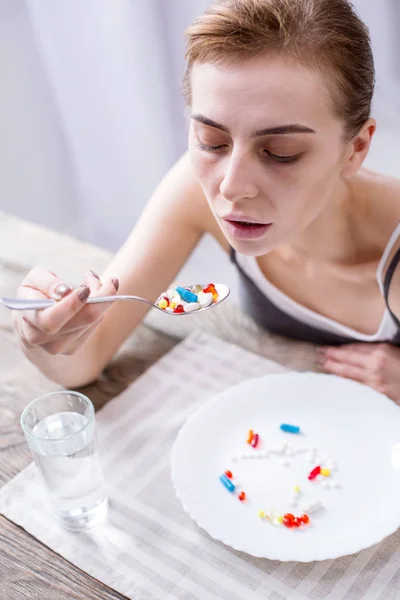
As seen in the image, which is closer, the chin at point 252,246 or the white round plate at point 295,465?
the white round plate at point 295,465

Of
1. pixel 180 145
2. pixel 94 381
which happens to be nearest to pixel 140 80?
pixel 180 145

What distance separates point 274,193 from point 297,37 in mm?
168

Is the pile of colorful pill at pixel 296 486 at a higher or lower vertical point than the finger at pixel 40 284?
lower

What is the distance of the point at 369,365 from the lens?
963 mm

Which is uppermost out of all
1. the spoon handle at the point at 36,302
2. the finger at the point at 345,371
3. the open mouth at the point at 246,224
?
the open mouth at the point at 246,224

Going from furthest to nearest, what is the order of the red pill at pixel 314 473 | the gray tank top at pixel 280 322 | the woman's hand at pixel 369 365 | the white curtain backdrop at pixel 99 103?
the white curtain backdrop at pixel 99 103, the gray tank top at pixel 280 322, the woman's hand at pixel 369 365, the red pill at pixel 314 473

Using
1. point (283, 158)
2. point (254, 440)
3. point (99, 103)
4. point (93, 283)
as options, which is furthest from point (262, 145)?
point (99, 103)

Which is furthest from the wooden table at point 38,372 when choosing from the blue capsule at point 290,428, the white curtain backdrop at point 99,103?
the white curtain backdrop at point 99,103

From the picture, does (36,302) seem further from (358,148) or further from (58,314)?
(358,148)

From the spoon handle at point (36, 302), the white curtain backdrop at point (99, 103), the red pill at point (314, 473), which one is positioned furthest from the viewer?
the white curtain backdrop at point (99, 103)

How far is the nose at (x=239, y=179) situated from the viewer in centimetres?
77

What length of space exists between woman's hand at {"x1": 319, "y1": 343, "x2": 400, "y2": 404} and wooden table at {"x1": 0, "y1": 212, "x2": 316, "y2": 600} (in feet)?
0.09

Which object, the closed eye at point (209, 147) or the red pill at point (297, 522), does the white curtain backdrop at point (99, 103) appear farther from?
the red pill at point (297, 522)

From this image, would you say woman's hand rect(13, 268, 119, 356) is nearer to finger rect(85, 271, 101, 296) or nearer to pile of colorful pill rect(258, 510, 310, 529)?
finger rect(85, 271, 101, 296)
